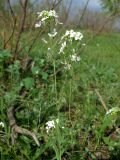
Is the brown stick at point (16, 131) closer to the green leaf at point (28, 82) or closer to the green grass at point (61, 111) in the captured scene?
the green grass at point (61, 111)

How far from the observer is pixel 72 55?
259 cm

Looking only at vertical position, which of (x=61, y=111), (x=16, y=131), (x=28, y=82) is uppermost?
(x=28, y=82)

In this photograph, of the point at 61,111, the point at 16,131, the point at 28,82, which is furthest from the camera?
the point at 28,82

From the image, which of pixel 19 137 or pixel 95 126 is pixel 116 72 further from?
pixel 19 137

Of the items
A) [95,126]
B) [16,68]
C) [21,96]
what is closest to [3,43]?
[16,68]

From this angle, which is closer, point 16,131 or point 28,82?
point 16,131

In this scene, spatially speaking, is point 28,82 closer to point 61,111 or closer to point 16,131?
point 61,111

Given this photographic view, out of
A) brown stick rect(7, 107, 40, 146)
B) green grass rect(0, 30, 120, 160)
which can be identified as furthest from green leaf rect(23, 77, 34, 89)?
brown stick rect(7, 107, 40, 146)

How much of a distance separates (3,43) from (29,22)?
1.27ft

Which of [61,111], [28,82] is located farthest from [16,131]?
[28,82]

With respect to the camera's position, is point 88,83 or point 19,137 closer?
point 19,137

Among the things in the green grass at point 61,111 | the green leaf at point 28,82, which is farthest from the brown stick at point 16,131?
the green leaf at point 28,82

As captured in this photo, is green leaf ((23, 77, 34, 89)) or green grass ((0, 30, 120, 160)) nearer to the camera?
green grass ((0, 30, 120, 160))

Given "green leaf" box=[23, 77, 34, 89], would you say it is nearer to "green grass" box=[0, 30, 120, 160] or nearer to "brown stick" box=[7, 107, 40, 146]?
"green grass" box=[0, 30, 120, 160]
